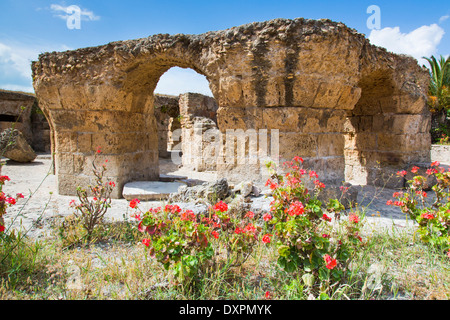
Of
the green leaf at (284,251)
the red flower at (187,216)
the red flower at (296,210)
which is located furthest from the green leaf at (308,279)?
the red flower at (187,216)

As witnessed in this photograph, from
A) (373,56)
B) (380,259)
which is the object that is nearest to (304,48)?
(373,56)

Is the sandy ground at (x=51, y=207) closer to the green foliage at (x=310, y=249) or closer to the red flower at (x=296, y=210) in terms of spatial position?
the green foliage at (x=310, y=249)

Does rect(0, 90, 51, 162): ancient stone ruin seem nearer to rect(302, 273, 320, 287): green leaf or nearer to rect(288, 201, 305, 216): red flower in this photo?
rect(288, 201, 305, 216): red flower

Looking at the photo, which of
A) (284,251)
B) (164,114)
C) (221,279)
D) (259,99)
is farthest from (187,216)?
(164,114)

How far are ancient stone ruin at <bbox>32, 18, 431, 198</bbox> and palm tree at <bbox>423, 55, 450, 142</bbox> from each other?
1074 centimetres

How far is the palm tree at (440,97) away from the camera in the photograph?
14945mm

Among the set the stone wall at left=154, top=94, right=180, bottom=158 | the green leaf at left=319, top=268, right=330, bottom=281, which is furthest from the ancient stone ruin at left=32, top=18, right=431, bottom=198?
the stone wall at left=154, top=94, right=180, bottom=158

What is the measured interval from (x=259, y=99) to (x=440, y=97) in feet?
52.6

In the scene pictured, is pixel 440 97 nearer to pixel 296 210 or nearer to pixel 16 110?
pixel 296 210

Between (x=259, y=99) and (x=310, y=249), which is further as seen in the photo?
(x=259, y=99)

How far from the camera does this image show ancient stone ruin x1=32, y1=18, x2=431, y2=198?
152 inches

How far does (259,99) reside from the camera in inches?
159

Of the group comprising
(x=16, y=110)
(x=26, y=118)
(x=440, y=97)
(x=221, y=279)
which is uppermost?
(x=440, y=97)
